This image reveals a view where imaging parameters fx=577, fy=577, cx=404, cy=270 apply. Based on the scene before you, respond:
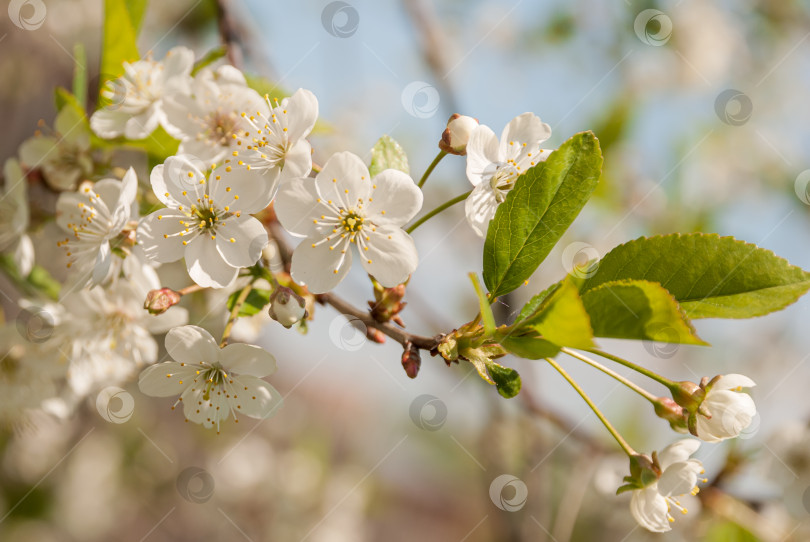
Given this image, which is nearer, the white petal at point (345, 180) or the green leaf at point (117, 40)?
the white petal at point (345, 180)

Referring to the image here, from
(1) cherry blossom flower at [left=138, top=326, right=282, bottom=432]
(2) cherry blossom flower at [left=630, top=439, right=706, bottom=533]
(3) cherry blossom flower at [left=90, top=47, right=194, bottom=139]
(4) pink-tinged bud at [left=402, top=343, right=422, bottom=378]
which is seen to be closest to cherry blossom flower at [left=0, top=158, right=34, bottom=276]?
(3) cherry blossom flower at [left=90, top=47, right=194, bottom=139]

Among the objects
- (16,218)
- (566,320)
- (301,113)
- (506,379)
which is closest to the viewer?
(566,320)

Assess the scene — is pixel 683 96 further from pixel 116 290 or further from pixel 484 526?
pixel 484 526

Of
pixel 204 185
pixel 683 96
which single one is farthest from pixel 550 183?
pixel 683 96

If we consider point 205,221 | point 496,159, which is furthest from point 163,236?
point 496,159

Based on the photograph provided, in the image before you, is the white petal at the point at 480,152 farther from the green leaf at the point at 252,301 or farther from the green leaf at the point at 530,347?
the green leaf at the point at 252,301

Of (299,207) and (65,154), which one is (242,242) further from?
(65,154)

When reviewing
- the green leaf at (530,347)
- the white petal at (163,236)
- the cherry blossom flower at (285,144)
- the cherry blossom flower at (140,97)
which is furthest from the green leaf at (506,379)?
the cherry blossom flower at (140,97)
